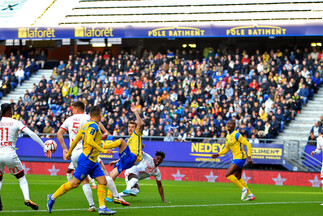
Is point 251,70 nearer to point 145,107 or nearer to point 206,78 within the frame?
point 206,78

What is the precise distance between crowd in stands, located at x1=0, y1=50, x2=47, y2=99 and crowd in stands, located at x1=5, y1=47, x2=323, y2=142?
104 inches

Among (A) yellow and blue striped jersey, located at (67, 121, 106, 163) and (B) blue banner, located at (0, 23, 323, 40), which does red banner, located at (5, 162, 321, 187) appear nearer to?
(B) blue banner, located at (0, 23, 323, 40)

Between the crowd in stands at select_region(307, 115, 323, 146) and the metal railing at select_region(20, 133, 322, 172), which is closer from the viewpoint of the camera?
the metal railing at select_region(20, 133, 322, 172)

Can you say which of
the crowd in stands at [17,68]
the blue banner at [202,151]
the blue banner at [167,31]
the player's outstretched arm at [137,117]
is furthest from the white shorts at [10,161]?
the crowd in stands at [17,68]

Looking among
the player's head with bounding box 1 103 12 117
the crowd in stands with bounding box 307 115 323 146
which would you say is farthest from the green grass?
the crowd in stands with bounding box 307 115 323 146

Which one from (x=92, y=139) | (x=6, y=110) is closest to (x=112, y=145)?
(x=92, y=139)

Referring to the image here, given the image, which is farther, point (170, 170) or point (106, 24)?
point (106, 24)

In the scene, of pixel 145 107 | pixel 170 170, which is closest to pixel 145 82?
pixel 145 107

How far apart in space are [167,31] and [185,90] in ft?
14.0

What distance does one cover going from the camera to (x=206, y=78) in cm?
3269

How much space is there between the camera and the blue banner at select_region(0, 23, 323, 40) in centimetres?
3328

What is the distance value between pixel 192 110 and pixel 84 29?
31.8ft

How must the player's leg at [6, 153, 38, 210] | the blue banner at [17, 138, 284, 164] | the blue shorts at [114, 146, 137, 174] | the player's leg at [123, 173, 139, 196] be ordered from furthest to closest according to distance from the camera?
1. the blue banner at [17, 138, 284, 164]
2. the player's leg at [123, 173, 139, 196]
3. the blue shorts at [114, 146, 137, 174]
4. the player's leg at [6, 153, 38, 210]

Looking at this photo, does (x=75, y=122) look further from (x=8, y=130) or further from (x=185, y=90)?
(x=185, y=90)
